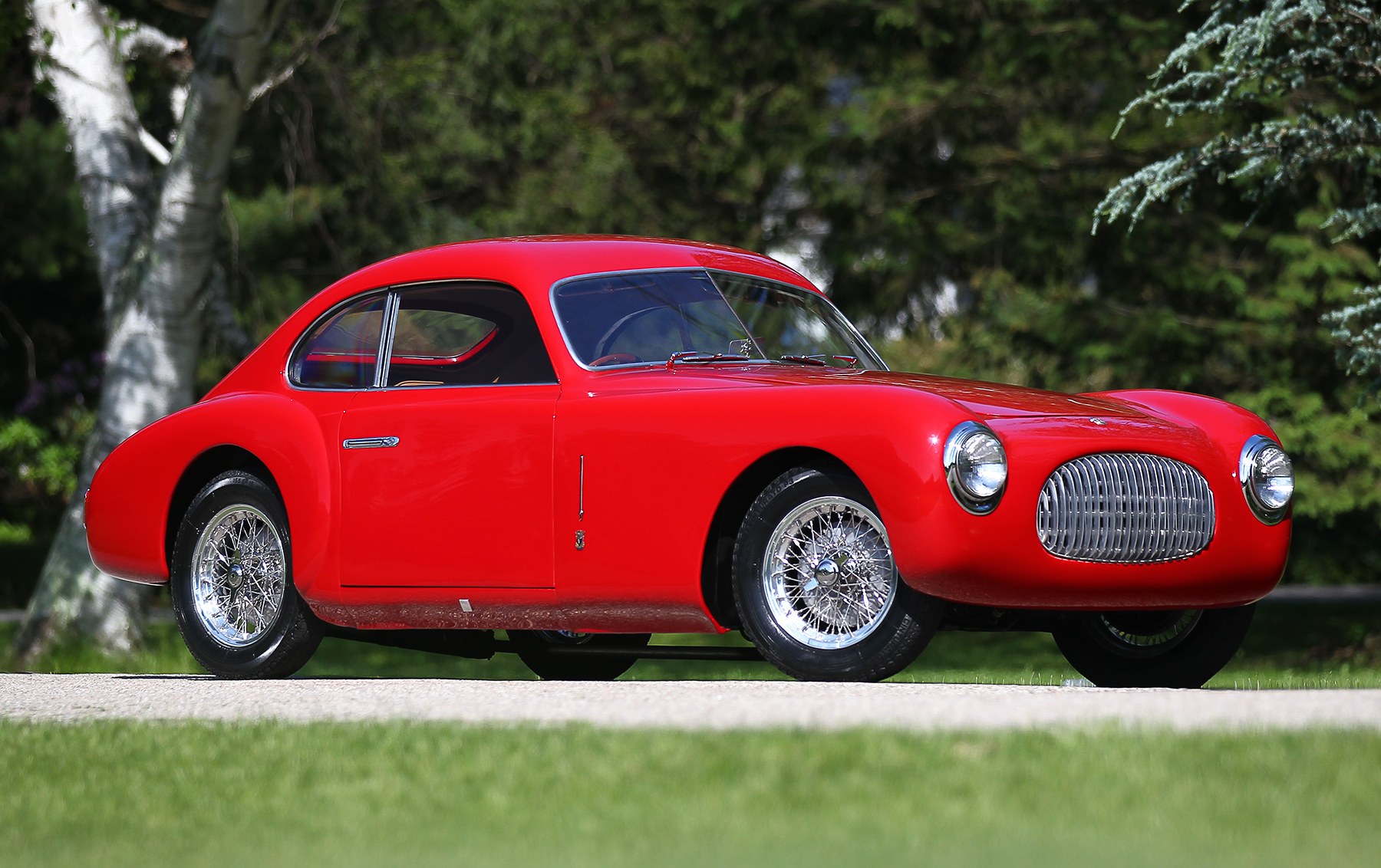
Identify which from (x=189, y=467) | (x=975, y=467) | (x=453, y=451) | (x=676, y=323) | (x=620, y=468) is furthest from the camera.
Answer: (x=189, y=467)

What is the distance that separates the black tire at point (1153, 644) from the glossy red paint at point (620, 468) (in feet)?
1.41

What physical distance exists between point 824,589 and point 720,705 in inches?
39.4

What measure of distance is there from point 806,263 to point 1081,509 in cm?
2199

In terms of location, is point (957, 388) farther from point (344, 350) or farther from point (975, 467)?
point (344, 350)

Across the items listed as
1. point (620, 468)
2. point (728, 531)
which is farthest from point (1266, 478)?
point (620, 468)

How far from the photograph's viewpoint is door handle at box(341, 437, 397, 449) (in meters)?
7.84

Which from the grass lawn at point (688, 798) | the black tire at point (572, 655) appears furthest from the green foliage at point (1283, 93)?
the grass lawn at point (688, 798)

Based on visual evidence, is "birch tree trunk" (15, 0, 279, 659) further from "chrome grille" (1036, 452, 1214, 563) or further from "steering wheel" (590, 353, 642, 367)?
"chrome grille" (1036, 452, 1214, 563)


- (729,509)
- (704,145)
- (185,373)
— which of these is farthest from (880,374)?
(704,145)

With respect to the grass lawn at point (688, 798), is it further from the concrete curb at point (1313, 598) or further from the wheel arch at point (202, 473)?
the concrete curb at point (1313, 598)

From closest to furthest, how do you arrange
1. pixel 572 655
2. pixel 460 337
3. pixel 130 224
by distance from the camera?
1. pixel 460 337
2. pixel 572 655
3. pixel 130 224

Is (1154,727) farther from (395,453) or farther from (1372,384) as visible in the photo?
(1372,384)

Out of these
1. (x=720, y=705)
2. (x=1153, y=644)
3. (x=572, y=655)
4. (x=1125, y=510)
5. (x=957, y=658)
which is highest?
(x=1125, y=510)

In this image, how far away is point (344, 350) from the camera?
8.54 m
